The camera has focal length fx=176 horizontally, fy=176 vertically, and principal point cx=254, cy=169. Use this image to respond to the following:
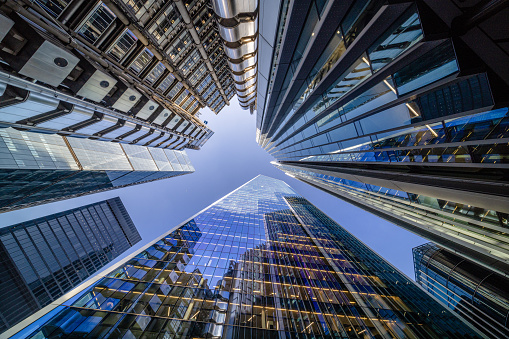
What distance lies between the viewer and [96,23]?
13.6m

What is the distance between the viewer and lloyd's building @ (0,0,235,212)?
11328 millimetres

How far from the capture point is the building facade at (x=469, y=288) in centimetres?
2470

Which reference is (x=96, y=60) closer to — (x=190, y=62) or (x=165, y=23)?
(x=165, y=23)

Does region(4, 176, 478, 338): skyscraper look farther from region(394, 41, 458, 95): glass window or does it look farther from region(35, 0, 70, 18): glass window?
region(394, 41, 458, 95): glass window

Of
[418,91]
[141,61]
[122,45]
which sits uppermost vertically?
[122,45]

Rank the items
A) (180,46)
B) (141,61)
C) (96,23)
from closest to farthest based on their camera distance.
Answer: (96,23)
(141,61)
(180,46)

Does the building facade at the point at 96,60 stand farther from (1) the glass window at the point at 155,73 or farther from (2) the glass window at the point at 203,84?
(2) the glass window at the point at 203,84

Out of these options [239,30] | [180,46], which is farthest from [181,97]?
[239,30]

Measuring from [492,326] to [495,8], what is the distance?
142ft

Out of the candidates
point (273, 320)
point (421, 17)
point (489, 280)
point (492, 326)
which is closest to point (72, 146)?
point (273, 320)

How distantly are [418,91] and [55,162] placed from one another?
3380 centimetres

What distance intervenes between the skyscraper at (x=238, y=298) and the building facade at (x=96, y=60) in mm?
15180

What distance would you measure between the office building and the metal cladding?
21.9 m

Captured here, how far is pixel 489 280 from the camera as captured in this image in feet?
94.6
